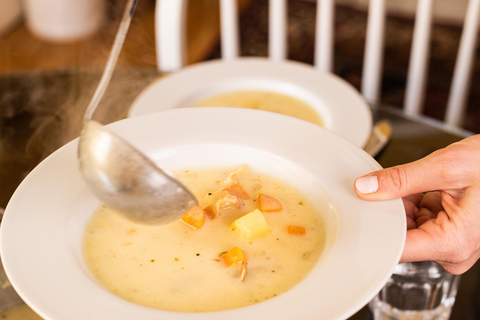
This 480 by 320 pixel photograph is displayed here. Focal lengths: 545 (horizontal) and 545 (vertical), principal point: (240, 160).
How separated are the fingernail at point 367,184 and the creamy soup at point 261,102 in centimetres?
61

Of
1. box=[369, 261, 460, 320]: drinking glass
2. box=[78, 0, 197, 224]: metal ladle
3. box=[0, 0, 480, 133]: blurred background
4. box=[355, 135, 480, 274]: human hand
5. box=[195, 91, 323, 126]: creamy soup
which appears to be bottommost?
box=[0, 0, 480, 133]: blurred background

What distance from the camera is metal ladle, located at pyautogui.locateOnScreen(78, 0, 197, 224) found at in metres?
0.74

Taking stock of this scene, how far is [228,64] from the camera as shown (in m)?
1.59

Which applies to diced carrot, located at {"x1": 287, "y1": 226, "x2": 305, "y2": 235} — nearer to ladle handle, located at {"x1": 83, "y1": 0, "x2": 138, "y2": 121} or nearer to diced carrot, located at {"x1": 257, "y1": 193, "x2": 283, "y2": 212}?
diced carrot, located at {"x1": 257, "y1": 193, "x2": 283, "y2": 212}

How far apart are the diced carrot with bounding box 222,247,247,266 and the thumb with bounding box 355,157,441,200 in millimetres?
202

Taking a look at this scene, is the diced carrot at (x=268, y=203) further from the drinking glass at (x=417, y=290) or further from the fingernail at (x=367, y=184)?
the drinking glass at (x=417, y=290)

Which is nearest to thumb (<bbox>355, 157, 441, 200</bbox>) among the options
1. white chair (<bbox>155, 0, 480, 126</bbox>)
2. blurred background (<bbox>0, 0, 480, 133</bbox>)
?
white chair (<bbox>155, 0, 480, 126</bbox>)

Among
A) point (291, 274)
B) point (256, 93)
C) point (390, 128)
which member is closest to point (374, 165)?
point (291, 274)

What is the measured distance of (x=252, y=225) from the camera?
0.84m

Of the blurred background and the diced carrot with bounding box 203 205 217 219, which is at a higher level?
the diced carrot with bounding box 203 205 217 219

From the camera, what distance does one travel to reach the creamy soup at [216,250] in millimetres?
752

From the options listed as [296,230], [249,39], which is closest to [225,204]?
[296,230]

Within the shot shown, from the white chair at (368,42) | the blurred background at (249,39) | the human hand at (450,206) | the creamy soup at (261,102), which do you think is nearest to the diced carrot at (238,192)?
the human hand at (450,206)

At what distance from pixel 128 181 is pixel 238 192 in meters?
0.26
